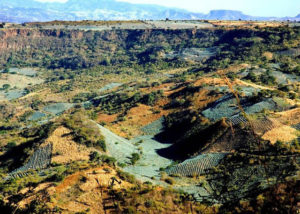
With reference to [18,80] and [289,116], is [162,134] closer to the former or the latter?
[289,116]

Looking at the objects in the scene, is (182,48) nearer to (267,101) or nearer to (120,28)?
(120,28)

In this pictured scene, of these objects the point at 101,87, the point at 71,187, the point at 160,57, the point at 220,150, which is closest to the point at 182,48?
the point at 160,57

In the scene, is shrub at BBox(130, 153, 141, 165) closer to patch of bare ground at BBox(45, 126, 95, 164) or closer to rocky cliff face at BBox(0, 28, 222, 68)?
patch of bare ground at BBox(45, 126, 95, 164)

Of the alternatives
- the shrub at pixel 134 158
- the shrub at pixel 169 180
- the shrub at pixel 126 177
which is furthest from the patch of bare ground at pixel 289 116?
the shrub at pixel 126 177

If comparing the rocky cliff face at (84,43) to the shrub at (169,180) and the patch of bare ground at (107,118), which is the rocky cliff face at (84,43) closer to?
the patch of bare ground at (107,118)

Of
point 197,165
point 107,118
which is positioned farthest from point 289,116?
point 107,118
